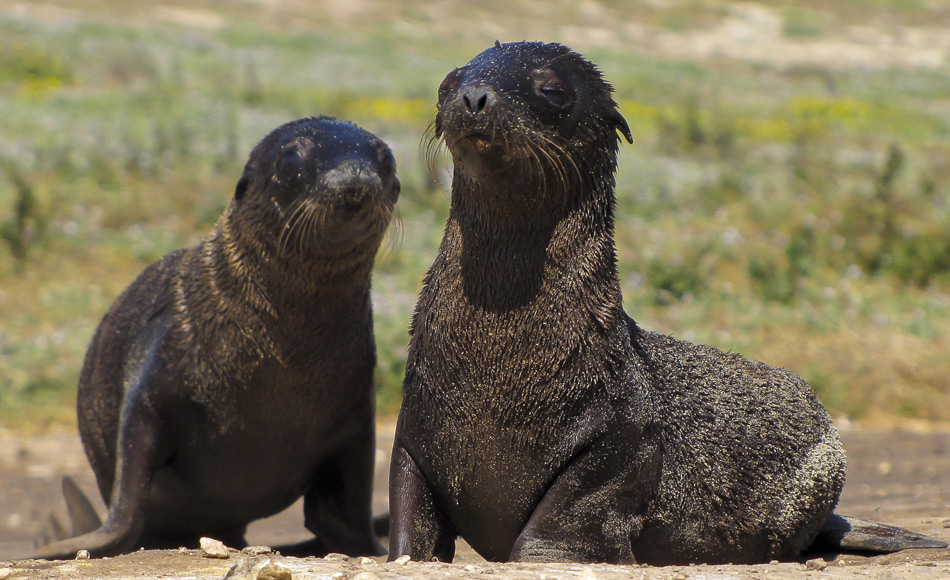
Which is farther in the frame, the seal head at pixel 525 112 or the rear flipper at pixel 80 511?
the rear flipper at pixel 80 511

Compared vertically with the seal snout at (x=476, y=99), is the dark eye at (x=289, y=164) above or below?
below

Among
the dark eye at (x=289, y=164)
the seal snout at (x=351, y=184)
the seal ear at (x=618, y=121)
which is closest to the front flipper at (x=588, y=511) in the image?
the seal ear at (x=618, y=121)

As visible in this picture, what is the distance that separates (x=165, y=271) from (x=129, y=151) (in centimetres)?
1022

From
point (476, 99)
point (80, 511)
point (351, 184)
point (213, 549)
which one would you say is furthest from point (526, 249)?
point (80, 511)

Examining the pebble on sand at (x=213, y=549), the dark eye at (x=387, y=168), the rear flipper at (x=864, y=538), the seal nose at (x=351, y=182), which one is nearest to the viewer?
the pebble on sand at (x=213, y=549)

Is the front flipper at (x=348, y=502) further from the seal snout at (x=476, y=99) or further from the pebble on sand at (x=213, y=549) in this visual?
the seal snout at (x=476, y=99)

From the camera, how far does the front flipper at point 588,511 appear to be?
3.69 meters

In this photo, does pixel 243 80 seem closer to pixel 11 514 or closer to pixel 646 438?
pixel 11 514

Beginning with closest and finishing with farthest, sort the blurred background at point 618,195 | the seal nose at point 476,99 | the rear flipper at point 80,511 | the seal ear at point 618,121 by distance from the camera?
1. the seal nose at point 476,99
2. the seal ear at point 618,121
3. the rear flipper at point 80,511
4. the blurred background at point 618,195

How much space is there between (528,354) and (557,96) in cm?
84

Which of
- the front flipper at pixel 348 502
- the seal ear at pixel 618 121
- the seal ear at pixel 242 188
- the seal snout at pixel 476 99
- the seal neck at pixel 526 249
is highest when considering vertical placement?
the seal ear at pixel 618 121

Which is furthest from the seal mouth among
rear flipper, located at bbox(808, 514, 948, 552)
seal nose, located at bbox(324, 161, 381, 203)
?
rear flipper, located at bbox(808, 514, 948, 552)

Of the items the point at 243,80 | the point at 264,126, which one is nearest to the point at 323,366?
the point at 264,126

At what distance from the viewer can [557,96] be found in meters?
3.77
